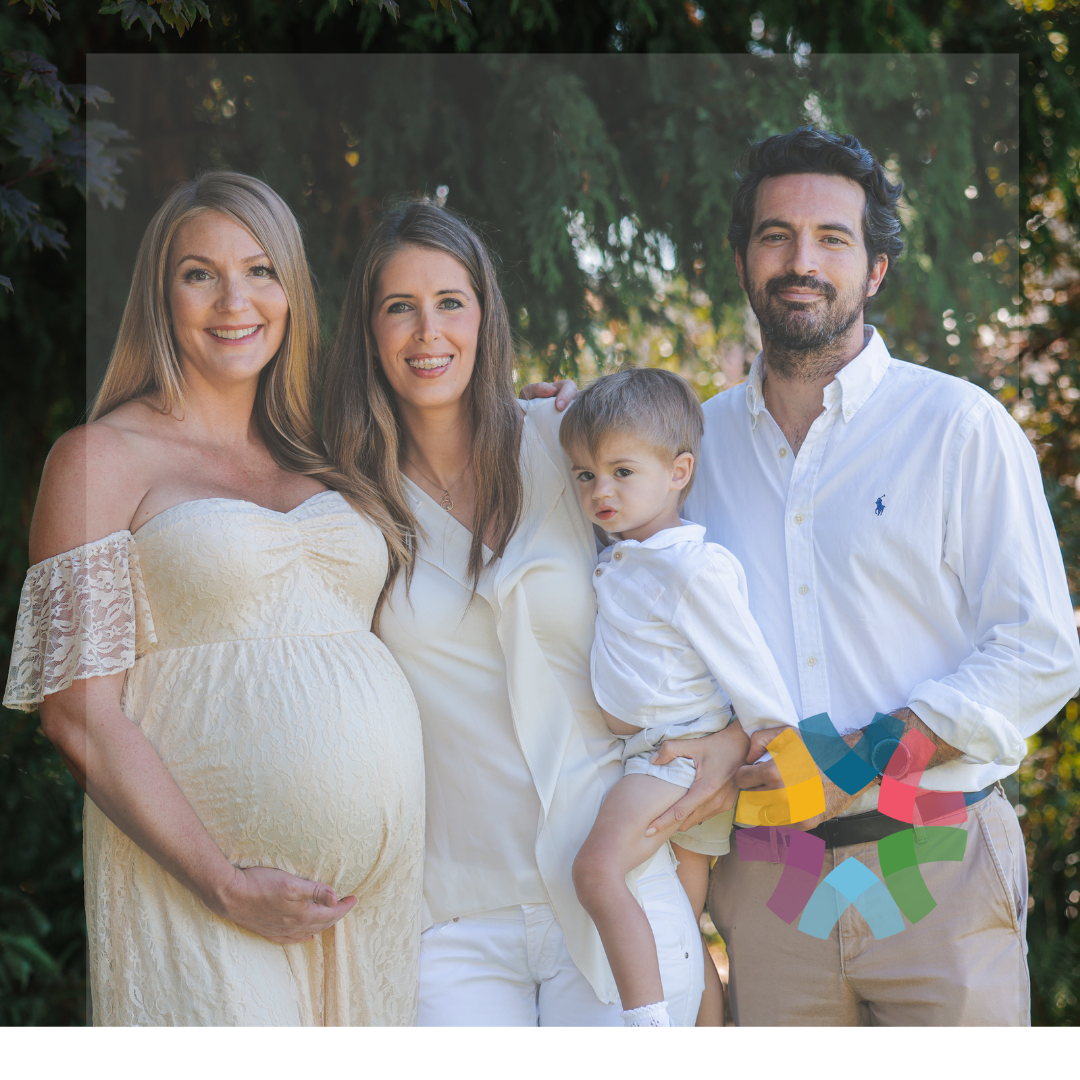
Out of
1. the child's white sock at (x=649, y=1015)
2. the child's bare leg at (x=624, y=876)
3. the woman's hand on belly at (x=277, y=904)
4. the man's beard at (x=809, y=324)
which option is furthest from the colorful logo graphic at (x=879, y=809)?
the woman's hand on belly at (x=277, y=904)

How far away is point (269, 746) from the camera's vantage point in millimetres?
1979

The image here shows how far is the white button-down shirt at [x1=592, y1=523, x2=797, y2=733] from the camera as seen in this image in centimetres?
202

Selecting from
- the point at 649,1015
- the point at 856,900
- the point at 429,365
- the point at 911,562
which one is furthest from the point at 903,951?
the point at 429,365

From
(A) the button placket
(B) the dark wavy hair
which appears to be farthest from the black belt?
(B) the dark wavy hair

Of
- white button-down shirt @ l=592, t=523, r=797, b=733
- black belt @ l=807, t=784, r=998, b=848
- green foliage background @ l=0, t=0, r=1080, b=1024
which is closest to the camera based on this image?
white button-down shirt @ l=592, t=523, r=797, b=733

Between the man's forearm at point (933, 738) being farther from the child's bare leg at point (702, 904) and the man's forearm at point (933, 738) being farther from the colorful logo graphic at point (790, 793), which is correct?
the child's bare leg at point (702, 904)

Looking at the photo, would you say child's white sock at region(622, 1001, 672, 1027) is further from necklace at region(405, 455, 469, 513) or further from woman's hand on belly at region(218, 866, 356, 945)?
necklace at region(405, 455, 469, 513)

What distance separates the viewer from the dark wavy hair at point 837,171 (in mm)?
2184

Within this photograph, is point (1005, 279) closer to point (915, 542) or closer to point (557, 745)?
point (915, 542)

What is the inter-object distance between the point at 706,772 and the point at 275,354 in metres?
1.22

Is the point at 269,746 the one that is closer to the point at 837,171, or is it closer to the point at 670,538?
the point at 670,538

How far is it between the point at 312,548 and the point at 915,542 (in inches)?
46.3

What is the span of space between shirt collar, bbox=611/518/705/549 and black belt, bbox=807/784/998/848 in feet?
2.08
